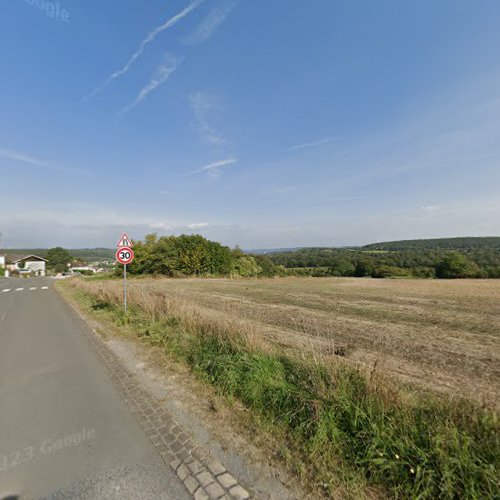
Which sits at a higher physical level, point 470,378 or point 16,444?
point 16,444

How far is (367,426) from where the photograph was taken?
2.86 metres

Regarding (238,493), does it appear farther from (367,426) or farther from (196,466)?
(367,426)

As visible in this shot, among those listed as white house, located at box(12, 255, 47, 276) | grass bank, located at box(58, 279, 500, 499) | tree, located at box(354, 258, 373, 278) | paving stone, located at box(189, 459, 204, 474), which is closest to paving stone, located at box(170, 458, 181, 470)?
paving stone, located at box(189, 459, 204, 474)

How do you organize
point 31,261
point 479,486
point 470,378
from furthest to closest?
point 31,261
point 470,378
point 479,486

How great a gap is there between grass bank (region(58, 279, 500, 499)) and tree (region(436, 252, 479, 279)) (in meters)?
50.4

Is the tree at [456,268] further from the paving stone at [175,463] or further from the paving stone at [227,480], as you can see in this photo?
the paving stone at [175,463]

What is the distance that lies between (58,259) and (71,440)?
122 m

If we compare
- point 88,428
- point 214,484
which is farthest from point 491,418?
point 88,428

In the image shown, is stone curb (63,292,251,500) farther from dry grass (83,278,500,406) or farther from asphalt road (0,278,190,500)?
dry grass (83,278,500,406)

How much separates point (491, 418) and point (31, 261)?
124 m

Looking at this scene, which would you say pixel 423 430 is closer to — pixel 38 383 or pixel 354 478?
pixel 354 478

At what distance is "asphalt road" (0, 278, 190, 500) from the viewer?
2.43 metres

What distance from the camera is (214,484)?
246 centimetres

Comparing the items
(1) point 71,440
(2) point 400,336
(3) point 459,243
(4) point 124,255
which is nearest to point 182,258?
(4) point 124,255
